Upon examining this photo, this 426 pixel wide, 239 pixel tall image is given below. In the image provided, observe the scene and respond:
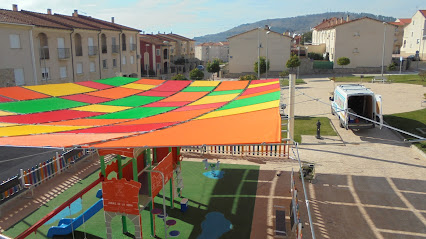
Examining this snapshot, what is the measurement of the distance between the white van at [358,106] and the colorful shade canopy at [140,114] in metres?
7.70

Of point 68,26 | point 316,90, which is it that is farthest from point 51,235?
point 316,90

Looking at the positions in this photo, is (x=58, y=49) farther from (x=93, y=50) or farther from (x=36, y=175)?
(x=36, y=175)

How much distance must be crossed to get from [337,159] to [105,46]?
107ft

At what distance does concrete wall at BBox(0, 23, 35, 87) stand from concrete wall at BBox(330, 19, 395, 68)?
49676mm

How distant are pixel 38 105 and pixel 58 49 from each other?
23784mm

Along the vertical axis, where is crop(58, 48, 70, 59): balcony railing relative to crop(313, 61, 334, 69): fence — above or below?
above

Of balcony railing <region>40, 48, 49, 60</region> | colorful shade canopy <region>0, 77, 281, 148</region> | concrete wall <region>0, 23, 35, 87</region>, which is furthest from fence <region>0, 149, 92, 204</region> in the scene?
balcony railing <region>40, 48, 49, 60</region>

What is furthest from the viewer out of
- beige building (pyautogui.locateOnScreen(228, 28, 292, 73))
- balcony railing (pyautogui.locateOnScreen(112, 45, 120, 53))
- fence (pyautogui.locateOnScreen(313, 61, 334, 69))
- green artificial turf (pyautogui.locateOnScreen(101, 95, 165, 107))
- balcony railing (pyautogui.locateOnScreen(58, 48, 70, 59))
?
fence (pyautogui.locateOnScreen(313, 61, 334, 69))

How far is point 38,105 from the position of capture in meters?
12.2

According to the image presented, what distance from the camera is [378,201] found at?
12.8 meters

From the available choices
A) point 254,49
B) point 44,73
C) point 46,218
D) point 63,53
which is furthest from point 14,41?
point 254,49

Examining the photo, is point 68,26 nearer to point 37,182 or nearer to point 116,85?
point 116,85

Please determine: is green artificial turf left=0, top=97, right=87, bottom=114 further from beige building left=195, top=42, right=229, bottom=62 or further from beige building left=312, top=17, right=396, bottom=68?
beige building left=195, top=42, right=229, bottom=62

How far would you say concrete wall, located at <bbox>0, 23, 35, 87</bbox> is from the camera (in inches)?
1057
